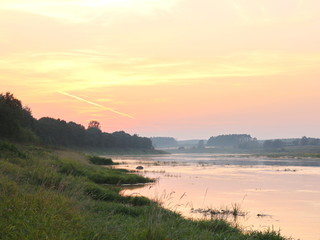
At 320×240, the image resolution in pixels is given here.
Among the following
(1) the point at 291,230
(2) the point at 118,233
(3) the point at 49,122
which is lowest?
(1) the point at 291,230

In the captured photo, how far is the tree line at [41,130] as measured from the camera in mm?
68188

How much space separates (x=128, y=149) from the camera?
195250 millimetres

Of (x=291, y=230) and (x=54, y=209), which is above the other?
(x=54, y=209)

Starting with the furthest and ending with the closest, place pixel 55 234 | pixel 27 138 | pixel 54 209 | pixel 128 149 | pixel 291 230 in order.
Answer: pixel 128 149 → pixel 27 138 → pixel 291 230 → pixel 54 209 → pixel 55 234

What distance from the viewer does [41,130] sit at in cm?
13725

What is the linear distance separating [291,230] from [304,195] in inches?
595

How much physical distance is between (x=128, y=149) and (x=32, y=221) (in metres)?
186

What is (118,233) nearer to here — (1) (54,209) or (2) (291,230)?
(1) (54,209)

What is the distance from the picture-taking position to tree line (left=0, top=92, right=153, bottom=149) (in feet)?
224

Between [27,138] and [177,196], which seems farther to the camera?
[27,138]

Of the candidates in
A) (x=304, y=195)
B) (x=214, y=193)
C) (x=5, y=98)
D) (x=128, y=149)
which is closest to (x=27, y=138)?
(x=5, y=98)

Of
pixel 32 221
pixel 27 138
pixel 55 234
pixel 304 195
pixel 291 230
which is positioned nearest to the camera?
pixel 55 234

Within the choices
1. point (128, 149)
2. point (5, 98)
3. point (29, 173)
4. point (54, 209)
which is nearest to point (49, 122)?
point (128, 149)

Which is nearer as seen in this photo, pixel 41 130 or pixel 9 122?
pixel 9 122
